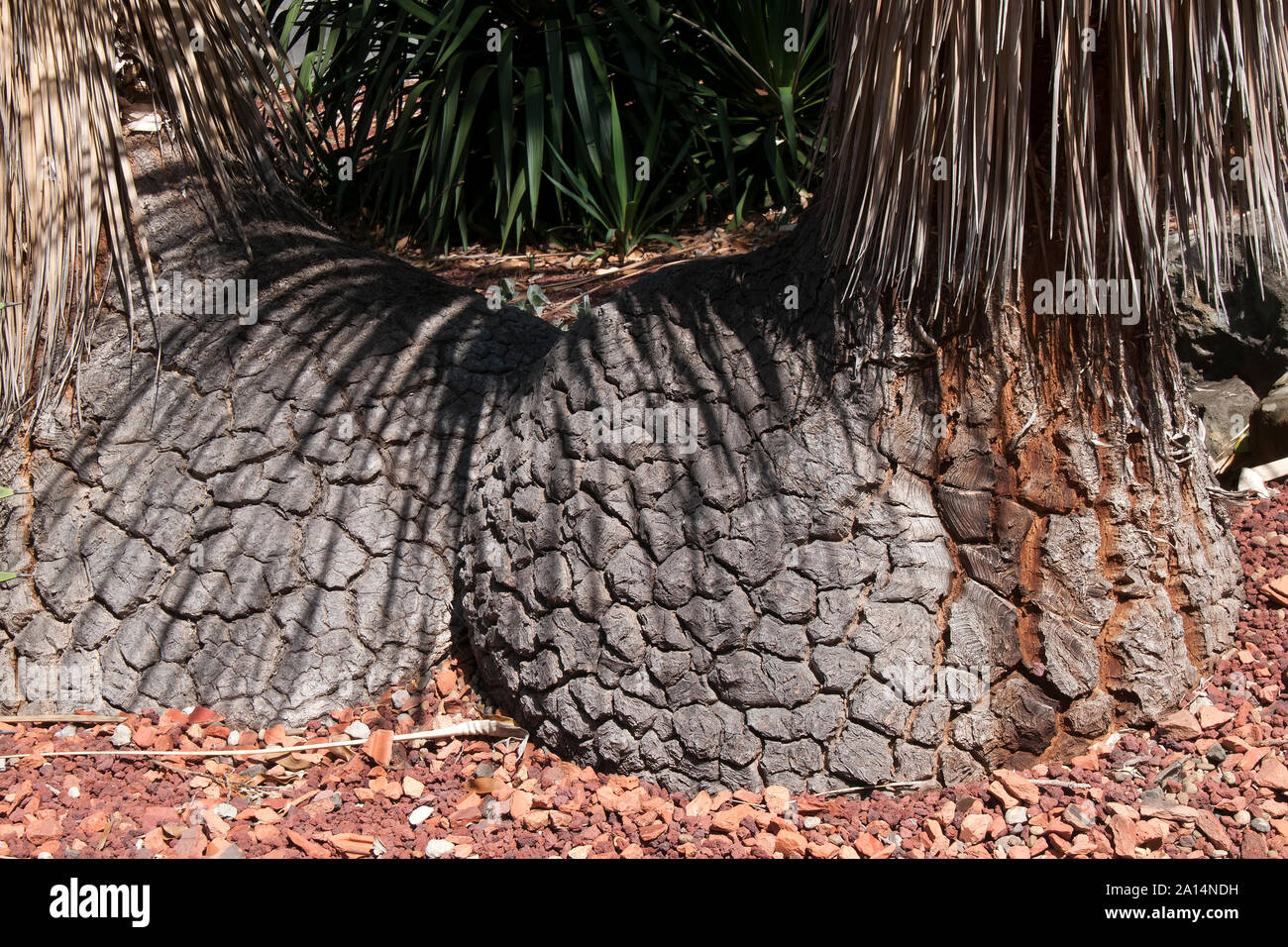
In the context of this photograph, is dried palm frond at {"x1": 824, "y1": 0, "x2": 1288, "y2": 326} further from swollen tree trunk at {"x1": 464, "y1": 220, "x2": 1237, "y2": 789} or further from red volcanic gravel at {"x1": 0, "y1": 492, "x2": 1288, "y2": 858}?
red volcanic gravel at {"x1": 0, "y1": 492, "x2": 1288, "y2": 858}

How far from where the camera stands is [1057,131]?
1.75 meters

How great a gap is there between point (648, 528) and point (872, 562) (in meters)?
0.47

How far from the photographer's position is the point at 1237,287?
3.22 meters

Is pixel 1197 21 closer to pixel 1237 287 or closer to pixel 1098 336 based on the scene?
pixel 1098 336

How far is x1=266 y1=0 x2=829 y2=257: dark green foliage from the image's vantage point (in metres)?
4.22

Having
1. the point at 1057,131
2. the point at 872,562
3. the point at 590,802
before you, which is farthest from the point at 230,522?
the point at 1057,131

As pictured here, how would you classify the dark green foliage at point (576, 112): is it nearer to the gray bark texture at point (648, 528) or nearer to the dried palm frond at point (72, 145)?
the dried palm frond at point (72, 145)

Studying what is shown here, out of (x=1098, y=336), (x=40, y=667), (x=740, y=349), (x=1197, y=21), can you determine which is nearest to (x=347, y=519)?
(x=40, y=667)

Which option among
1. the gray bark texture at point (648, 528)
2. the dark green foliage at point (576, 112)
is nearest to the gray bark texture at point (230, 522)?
the gray bark texture at point (648, 528)

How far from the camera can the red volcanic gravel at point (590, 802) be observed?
1.95 metres

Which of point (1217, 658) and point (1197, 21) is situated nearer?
point (1197, 21)

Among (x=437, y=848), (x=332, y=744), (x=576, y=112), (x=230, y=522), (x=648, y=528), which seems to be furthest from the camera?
(x=576, y=112)

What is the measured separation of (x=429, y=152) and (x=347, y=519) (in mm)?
2460

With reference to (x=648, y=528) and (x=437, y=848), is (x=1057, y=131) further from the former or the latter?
(x=437, y=848)
